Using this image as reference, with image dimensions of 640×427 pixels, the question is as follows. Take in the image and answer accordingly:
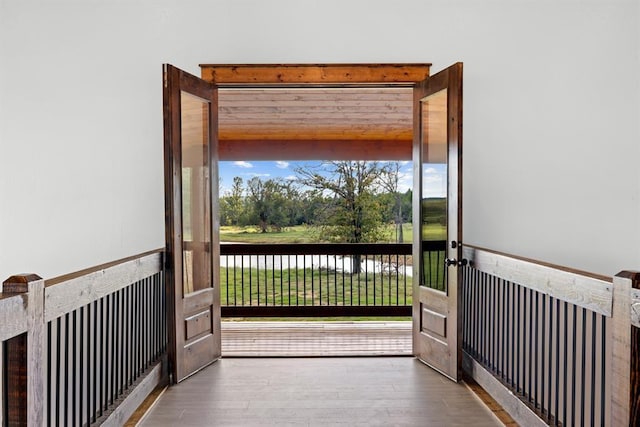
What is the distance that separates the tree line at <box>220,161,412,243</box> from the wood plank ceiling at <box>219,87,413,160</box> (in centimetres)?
89

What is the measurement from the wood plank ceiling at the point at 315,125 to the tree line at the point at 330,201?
0.89m

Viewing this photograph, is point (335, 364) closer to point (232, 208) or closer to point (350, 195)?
point (350, 195)

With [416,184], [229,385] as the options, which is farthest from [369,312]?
[229,385]

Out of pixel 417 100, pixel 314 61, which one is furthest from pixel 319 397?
pixel 314 61

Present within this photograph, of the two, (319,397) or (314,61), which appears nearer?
(319,397)

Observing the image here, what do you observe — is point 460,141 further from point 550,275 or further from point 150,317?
→ point 150,317

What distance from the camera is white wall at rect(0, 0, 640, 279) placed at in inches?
153

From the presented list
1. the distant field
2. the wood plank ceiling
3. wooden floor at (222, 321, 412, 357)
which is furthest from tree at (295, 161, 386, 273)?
wooden floor at (222, 321, 412, 357)

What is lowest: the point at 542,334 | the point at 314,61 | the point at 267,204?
the point at 542,334

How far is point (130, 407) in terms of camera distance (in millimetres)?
2842

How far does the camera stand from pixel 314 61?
3887mm

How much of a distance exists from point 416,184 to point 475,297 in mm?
968

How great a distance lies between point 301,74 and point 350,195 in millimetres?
3739

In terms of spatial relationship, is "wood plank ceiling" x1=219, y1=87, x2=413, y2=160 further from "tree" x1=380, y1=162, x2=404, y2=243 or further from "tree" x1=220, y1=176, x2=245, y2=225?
"tree" x1=220, y1=176, x2=245, y2=225
